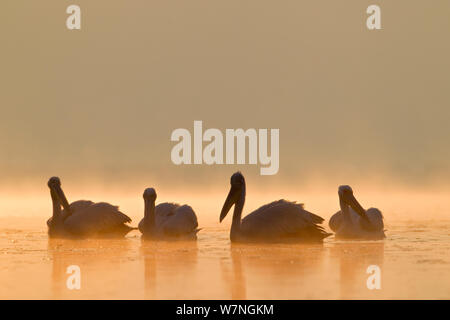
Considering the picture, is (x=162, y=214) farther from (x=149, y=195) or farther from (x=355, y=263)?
(x=355, y=263)

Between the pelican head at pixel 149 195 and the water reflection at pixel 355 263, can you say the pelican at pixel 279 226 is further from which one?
the pelican head at pixel 149 195

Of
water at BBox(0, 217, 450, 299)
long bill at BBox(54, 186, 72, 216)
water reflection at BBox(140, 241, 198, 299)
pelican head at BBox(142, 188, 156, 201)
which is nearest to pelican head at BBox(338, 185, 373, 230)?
water at BBox(0, 217, 450, 299)

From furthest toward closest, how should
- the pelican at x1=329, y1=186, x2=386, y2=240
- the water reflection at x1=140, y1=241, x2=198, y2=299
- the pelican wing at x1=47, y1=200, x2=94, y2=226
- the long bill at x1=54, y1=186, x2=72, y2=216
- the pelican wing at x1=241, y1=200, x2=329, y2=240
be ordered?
1. the long bill at x1=54, y1=186, x2=72, y2=216
2. the pelican wing at x1=47, y1=200, x2=94, y2=226
3. the pelican at x1=329, y1=186, x2=386, y2=240
4. the pelican wing at x1=241, y1=200, x2=329, y2=240
5. the water reflection at x1=140, y1=241, x2=198, y2=299

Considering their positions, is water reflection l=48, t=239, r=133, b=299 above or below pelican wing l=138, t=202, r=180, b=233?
below

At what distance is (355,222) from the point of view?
48.3 feet

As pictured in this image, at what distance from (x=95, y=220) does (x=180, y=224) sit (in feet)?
5.45

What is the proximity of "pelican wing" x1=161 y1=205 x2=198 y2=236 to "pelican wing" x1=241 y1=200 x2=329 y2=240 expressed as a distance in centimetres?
101

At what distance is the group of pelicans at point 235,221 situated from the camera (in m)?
13.4

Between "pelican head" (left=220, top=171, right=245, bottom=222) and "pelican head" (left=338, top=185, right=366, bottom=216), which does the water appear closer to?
"pelican head" (left=220, top=171, right=245, bottom=222)

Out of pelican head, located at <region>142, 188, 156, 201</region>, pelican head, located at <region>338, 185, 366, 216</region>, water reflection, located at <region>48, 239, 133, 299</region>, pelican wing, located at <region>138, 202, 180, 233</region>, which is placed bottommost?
water reflection, located at <region>48, 239, 133, 299</region>

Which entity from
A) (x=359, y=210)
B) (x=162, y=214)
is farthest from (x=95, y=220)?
(x=359, y=210)

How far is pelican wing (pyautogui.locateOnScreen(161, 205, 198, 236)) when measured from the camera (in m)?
14.1
